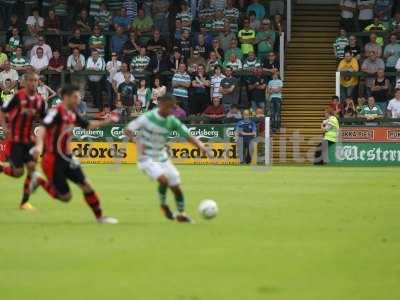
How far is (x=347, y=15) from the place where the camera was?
34.9m

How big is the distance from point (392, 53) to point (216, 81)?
5682 mm

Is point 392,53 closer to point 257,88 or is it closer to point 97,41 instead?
point 257,88

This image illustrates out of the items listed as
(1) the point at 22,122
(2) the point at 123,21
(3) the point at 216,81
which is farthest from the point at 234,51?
(1) the point at 22,122

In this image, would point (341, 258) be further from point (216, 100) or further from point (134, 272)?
point (216, 100)

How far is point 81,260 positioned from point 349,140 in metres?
22.1

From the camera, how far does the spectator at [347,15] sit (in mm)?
34906

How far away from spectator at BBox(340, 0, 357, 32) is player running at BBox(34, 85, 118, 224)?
21.4m

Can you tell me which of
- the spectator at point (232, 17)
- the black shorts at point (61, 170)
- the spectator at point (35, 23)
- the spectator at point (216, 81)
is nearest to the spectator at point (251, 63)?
the spectator at point (216, 81)

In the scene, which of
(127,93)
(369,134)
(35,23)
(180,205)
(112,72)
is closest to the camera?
(180,205)

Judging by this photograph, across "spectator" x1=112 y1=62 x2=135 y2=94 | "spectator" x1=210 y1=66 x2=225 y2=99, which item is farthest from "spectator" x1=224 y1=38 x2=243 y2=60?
"spectator" x1=112 y1=62 x2=135 y2=94

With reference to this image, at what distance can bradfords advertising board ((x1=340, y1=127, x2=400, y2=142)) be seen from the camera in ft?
105

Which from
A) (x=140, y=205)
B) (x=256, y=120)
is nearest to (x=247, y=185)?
(x=140, y=205)

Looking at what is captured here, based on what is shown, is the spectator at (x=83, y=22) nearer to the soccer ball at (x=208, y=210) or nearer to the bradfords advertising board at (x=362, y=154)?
the bradfords advertising board at (x=362, y=154)

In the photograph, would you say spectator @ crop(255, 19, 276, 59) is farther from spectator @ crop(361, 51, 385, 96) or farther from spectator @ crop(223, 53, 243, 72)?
spectator @ crop(361, 51, 385, 96)
